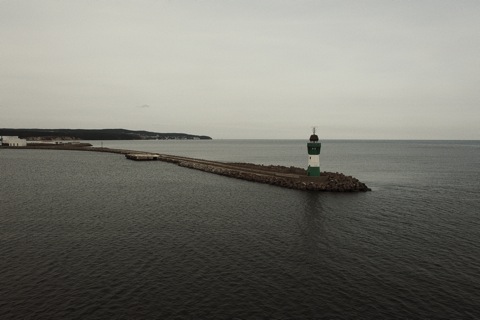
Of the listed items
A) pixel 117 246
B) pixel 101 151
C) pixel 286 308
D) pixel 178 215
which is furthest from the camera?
pixel 101 151

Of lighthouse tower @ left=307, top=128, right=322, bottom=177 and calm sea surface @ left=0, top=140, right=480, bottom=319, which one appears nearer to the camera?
calm sea surface @ left=0, top=140, right=480, bottom=319

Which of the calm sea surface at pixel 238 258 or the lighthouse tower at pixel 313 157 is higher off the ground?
the lighthouse tower at pixel 313 157

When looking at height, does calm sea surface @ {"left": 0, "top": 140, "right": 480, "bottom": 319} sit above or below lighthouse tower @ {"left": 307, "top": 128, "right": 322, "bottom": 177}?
below

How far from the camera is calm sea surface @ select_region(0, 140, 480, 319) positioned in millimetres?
16312

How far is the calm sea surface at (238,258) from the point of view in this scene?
16.3 metres

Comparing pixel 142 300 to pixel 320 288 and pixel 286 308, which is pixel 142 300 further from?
pixel 320 288

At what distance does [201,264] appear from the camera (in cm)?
2133

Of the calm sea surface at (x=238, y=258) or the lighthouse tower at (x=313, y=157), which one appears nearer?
the calm sea surface at (x=238, y=258)

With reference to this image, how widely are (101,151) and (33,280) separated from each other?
484 ft

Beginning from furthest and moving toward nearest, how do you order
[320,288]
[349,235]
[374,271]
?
[349,235]
[374,271]
[320,288]

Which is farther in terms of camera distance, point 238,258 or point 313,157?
point 313,157

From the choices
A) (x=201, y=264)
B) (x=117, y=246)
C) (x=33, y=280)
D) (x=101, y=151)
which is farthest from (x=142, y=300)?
(x=101, y=151)

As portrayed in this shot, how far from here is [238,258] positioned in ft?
73.6

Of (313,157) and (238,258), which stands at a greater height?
(313,157)
